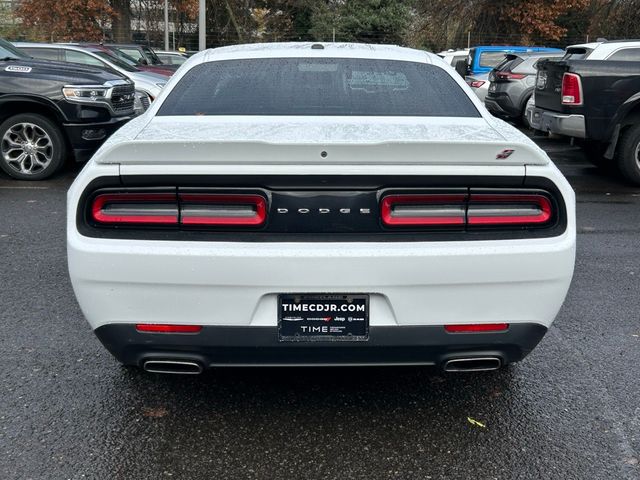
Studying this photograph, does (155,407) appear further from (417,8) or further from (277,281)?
(417,8)

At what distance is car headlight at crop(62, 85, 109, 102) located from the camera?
8656 mm

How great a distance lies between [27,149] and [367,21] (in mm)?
29723

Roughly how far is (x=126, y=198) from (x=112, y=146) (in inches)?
8.1

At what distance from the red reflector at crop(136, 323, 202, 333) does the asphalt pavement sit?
525 mm

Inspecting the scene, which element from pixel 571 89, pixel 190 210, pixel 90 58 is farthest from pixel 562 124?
pixel 90 58

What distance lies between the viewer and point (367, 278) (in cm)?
274

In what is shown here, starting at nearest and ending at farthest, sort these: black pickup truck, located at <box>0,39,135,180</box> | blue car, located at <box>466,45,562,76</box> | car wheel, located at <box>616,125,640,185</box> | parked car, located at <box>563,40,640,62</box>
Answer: black pickup truck, located at <box>0,39,135,180</box> < car wheel, located at <box>616,125,640,185</box> < parked car, located at <box>563,40,640,62</box> < blue car, located at <box>466,45,562,76</box>

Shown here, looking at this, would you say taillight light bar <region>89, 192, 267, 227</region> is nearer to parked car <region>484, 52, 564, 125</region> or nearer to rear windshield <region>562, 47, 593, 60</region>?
rear windshield <region>562, 47, 593, 60</region>

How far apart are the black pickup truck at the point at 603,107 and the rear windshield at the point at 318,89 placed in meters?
5.34

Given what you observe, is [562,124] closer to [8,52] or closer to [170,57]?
[8,52]

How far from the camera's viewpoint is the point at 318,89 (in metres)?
3.89

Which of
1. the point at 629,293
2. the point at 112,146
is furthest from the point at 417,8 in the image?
the point at 112,146

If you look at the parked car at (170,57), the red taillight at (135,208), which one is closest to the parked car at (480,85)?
the parked car at (170,57)

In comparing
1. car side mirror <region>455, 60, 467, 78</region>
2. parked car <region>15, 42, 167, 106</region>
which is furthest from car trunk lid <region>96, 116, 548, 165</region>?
car side mirror <region>455, 60, 467, 78</region>
